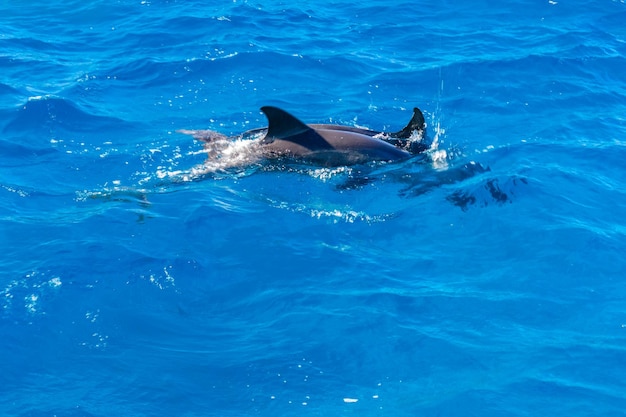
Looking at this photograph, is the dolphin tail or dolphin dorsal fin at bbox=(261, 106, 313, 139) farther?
the dolphin tail

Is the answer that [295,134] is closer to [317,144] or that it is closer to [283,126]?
[283,126]

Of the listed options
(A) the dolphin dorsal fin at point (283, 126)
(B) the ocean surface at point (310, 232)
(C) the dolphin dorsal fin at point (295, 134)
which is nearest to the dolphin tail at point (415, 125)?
(B) the ocean surface at point (310, 232)

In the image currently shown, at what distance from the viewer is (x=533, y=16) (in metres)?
19.7

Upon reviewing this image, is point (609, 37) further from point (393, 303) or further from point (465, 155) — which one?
point (393, 303)

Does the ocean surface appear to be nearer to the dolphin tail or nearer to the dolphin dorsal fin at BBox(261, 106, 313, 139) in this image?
the dolphin tail

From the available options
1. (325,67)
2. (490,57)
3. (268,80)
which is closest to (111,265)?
(268,80)

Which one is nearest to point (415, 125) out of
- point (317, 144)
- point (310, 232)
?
point (317, 144)

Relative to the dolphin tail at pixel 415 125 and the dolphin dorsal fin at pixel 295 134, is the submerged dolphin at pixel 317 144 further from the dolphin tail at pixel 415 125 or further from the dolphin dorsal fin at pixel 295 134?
the dolphin tail at pixel 415 125

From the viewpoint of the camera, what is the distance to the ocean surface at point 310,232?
8.63m

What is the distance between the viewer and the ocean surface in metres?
8.63

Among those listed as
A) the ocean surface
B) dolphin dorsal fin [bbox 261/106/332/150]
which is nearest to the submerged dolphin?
dolphin dorsal fin [bbox 261/106/332/150]

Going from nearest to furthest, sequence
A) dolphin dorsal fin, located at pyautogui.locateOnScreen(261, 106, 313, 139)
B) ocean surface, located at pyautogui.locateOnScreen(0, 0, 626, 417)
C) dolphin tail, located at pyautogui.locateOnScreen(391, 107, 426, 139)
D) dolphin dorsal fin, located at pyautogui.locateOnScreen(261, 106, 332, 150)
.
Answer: ocean surface, located at pyautogui.locateOnScreen(0, 0, 626, 417), dolphin dorsal fin, located at pyautogui.locateOnScreen(261, 106, 313, 139), dolphin dorsal fin, located at pyautogui.locateOnScreen(261, 106, 332, 150), dolphin tail, located at pyautogui.locateOnScreen(391, 107, 426, 139)

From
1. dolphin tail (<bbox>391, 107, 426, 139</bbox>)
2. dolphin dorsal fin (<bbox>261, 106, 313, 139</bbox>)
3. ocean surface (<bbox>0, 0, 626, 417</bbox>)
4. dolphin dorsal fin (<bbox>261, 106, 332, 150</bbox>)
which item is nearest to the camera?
ocean surface (<bbox>0, 0, 626, 417</bbox>)

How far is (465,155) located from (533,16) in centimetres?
808
